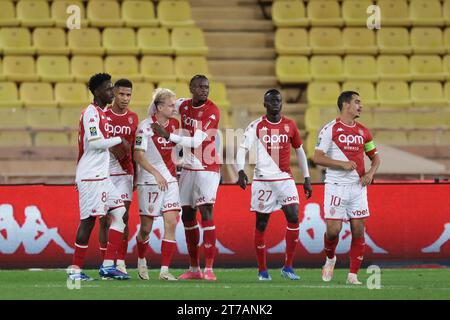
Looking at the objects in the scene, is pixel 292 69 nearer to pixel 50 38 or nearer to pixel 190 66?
pixel 190 66

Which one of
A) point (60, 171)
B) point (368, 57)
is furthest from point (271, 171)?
point (368, 57)

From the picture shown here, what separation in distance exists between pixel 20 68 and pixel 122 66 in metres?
1.71

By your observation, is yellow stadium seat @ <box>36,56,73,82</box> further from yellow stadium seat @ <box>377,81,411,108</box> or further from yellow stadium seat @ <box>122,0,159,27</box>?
yellow stadium seat @ <box>377,81,411,108</box>

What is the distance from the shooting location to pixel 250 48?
21391 millimetres

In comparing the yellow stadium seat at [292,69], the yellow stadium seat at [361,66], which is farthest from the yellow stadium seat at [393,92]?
the yellow stadium seat at [292,69]

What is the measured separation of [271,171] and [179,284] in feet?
6.16

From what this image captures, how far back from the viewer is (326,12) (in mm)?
21328

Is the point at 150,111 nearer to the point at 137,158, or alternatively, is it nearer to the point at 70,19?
the point at 137,158

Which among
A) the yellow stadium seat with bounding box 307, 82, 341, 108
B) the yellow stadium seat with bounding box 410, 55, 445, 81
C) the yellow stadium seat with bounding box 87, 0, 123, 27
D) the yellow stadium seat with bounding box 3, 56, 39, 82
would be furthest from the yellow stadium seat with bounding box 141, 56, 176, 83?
the yellow stadium seat with bounding box 410, 55, 445, 81

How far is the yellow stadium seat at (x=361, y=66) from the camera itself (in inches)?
800

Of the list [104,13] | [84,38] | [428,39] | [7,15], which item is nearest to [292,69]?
[428,39]

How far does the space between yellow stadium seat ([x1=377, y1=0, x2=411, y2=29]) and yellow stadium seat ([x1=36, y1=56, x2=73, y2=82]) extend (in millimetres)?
5912

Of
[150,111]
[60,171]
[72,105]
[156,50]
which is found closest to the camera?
[150,111]

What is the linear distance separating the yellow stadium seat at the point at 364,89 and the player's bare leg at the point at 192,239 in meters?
7.53
